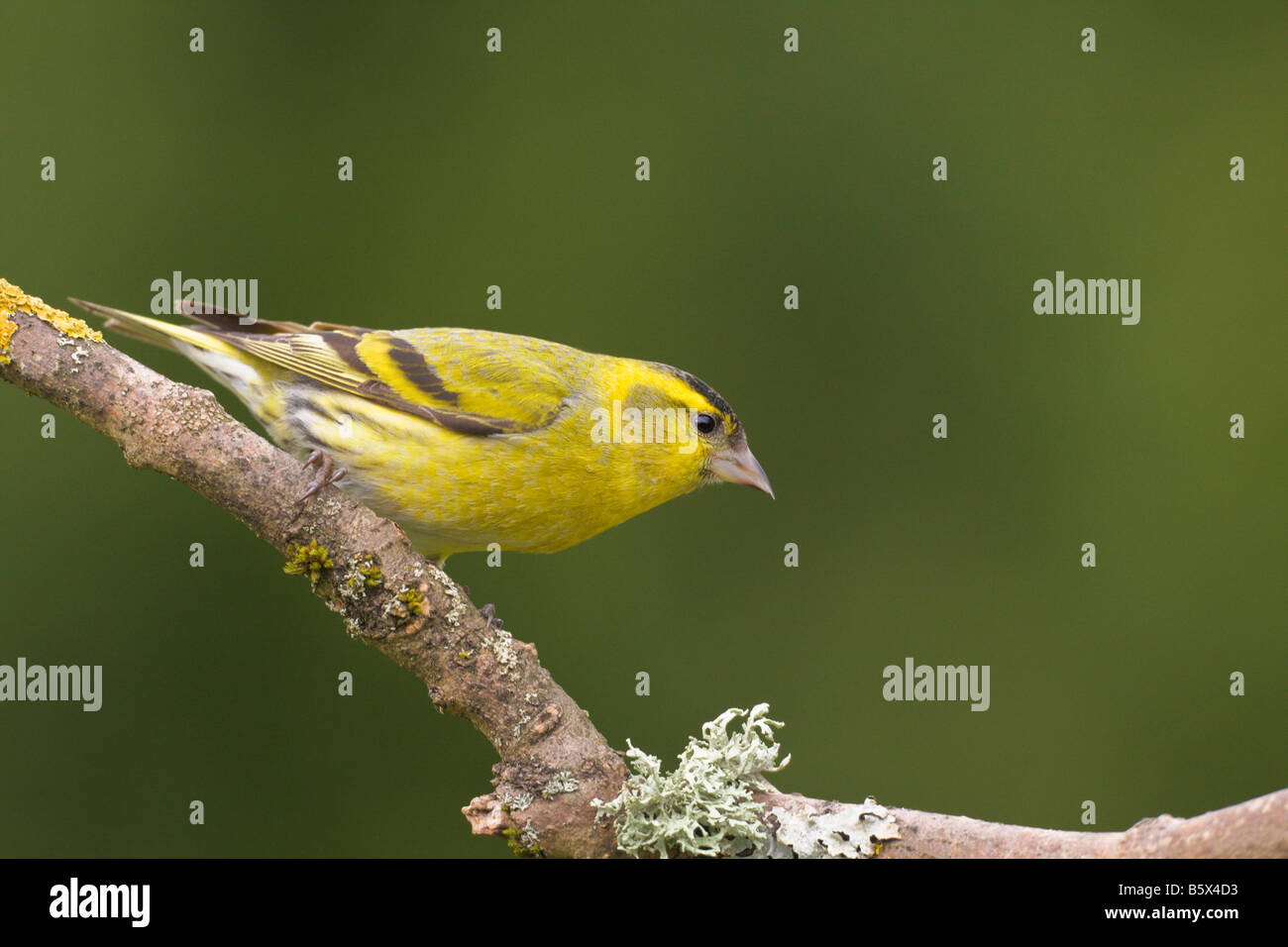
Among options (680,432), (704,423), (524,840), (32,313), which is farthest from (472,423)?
(524,840)

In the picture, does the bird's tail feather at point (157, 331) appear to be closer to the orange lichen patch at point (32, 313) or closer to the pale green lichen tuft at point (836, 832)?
→ the orange lichen patch at point (32, 313)

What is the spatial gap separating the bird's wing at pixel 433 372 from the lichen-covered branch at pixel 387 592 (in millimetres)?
1059

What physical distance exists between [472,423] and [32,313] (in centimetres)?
147

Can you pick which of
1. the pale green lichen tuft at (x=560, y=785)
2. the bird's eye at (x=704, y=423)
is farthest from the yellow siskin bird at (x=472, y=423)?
the pale green lichen tuft at (x=560, y=785)

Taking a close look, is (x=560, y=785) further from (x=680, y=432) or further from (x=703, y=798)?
(x=680, y=432)

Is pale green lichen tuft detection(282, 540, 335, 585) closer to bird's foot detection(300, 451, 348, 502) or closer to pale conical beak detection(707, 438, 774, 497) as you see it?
bird's foot detection(300, 451, 348, 502)

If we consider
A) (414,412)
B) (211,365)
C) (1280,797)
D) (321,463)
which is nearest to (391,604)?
(321,463)

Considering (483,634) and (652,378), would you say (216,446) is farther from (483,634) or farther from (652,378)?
(652,378)

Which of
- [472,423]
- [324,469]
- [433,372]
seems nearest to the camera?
[324,469]

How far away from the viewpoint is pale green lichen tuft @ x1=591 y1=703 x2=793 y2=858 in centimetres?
287

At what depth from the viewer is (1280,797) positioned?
2.20 m

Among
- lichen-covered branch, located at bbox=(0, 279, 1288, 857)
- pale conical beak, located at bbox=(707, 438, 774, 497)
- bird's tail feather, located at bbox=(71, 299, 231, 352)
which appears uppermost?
bird's tail feather, located at bbox=(71, 299, 231, 352)

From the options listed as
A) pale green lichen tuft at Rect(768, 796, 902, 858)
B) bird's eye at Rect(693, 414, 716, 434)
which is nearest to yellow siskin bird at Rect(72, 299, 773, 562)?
bird's eye at Rect(693, 414, 716, 434)

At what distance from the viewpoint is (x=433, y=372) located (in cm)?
430
